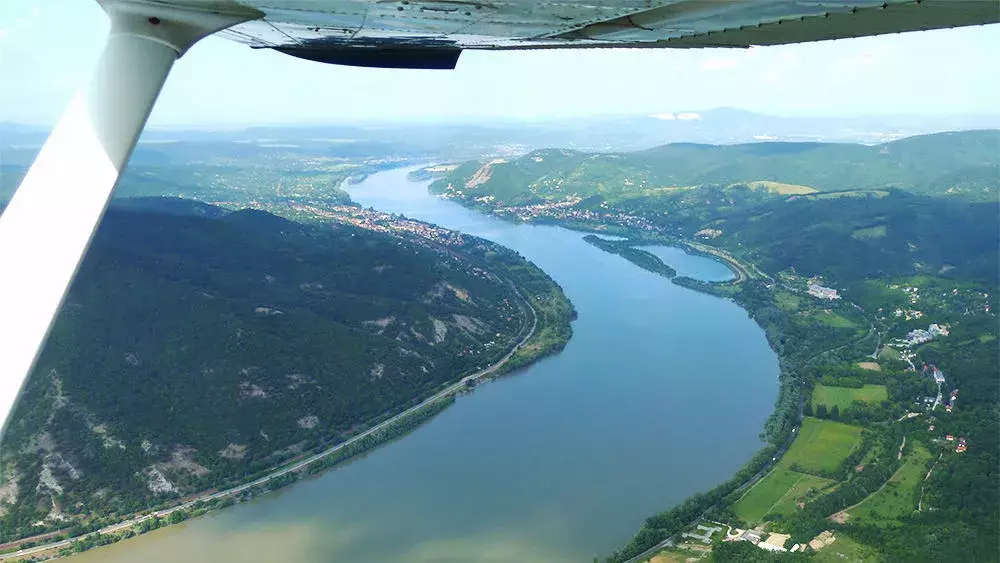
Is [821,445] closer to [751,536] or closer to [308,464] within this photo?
[751,536]

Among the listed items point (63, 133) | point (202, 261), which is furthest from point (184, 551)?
point (202, 261)

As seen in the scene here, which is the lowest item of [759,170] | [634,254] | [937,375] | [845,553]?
[845,553]

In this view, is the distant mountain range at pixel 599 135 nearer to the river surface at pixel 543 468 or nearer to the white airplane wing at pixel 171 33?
the river surface at pixel 543 468

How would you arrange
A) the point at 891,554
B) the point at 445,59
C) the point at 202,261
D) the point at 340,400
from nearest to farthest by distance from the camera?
1. the point at 445,59
2. the point at 891,554
3. the point at 340,400
4. the point at 202,261

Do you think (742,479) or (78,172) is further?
(742,479)

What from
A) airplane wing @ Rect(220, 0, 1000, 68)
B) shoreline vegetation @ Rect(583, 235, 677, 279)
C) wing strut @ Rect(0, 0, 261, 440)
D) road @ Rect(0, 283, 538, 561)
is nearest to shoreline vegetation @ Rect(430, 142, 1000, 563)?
shoreline vegetation @ Rect(583, 235, 677, 279)

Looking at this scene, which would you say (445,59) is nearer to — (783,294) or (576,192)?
(783,294)

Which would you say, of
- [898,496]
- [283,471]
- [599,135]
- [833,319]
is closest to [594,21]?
[283,471]
